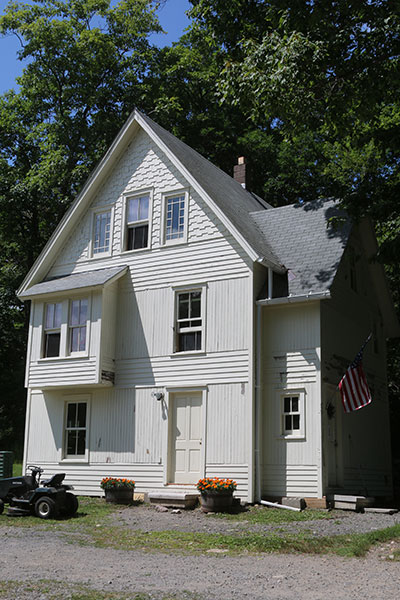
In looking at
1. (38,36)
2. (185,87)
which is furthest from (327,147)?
(38,36)

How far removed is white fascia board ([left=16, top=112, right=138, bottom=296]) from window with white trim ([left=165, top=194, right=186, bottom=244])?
7.74ft

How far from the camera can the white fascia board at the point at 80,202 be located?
19328mm

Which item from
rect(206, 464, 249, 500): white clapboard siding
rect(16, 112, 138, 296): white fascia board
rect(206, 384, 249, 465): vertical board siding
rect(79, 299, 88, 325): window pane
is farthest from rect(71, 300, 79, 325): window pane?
rect(206, 464, 249, 500): white clapboard siding

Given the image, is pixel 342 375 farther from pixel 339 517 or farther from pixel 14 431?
pixel 14 431

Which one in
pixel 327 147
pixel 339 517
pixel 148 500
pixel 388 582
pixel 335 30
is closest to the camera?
pixel 388 582

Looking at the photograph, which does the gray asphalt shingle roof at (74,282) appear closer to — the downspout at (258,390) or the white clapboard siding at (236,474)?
the downspout at (258,390)

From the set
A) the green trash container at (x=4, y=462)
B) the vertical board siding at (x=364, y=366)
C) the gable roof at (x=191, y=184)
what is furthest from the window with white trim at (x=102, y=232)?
the vertical board siding at (x=364, y=366)

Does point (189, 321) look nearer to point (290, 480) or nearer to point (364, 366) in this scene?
point (290, 480)

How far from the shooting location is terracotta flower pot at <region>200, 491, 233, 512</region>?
14.2 m

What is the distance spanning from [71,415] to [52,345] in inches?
83.1

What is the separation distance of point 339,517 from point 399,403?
1207 cm

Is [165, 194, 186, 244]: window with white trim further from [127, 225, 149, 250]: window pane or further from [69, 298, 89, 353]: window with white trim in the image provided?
[69, 298, 89, 353]: window with white trim

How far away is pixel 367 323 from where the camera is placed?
65.1 feet

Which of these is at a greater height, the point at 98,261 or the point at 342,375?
the point at 98,261
